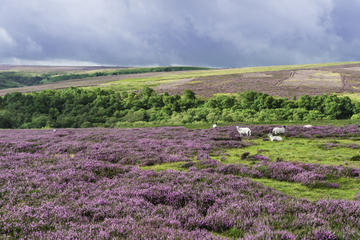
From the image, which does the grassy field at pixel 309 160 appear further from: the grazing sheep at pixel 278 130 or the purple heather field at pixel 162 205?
the grazing sheep at pixel 278 130

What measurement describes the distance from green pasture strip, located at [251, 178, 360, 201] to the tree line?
4502 cm

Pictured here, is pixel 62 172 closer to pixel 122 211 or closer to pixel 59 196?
pixel 59 196

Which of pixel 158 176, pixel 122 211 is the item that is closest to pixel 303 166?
pixel 158 176

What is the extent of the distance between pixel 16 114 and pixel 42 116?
34.7 feet

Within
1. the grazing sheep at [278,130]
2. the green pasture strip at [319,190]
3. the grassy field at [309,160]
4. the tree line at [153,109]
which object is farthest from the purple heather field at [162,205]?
the tree line at [153,109]

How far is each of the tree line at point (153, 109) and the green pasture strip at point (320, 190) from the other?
45.0 metres

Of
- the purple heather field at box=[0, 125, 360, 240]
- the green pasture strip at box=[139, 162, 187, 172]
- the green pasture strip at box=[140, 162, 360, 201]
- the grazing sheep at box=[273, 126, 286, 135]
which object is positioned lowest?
the grazing sheep at box=[273, 126, 286, 135]

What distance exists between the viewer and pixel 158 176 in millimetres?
10039

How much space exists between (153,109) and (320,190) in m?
67.0

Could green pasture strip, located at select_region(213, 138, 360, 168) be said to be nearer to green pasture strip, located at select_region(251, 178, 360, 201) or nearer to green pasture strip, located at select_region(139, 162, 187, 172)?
green pasture strip, located at select_region(139, 162, 187, 172)

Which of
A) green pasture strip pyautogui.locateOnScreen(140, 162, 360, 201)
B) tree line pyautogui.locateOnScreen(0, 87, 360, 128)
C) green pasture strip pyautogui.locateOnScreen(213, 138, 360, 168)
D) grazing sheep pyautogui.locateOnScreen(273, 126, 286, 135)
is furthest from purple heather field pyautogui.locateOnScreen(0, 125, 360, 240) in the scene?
tree line pyautogui.locateOnScreen(0, 87, 360, 128)

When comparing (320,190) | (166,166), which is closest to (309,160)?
(320,190)

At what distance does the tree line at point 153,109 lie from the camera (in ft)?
195

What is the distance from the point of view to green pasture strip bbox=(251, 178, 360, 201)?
334 inches
